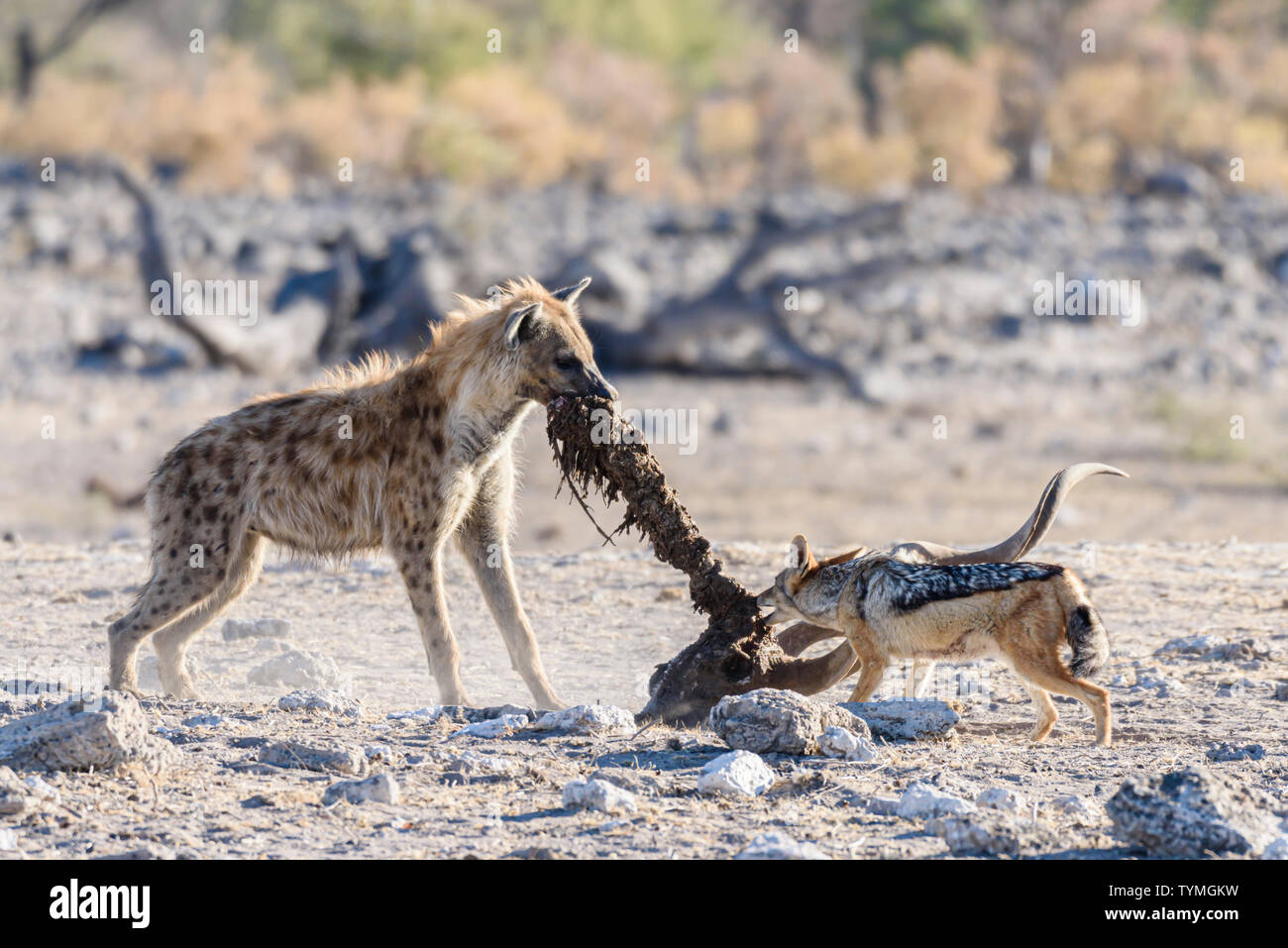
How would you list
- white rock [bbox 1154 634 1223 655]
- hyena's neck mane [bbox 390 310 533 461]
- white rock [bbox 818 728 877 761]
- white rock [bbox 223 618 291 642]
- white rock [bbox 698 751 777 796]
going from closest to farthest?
white rock [bbox 698 751 777 796] < white rock [bbox 818 728 877 761] < hyena's neck mane [bbox 390 310 533 461] < white rock [bbox 1154 634 1223 655] < white rock [bbox 223 618 291 642]

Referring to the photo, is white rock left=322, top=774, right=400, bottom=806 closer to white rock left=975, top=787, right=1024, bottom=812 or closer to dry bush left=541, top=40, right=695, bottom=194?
white rock left=975, top=787, right=1024, bottom=812

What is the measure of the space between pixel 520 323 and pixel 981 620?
2.36 metres

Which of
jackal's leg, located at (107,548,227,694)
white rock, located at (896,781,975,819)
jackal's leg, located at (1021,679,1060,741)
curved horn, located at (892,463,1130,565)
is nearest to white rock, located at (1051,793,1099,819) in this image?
white rock, located at (896,781,975,819)

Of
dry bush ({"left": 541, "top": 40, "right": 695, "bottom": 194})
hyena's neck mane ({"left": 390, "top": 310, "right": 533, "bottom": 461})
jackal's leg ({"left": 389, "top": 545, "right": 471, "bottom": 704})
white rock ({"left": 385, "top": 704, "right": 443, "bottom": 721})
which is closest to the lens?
white rock ({"left": 385, "top": 704, "right": 443, "bottom": 721})

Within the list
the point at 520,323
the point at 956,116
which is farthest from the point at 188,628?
the point at 956,116

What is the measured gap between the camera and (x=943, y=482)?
16078 millimetres

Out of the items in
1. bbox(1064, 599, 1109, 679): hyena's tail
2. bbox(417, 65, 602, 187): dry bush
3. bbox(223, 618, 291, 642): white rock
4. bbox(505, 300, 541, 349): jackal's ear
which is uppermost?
bbox(417, 65, 602, 187): dry bush

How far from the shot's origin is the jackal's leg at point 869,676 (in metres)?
7.07

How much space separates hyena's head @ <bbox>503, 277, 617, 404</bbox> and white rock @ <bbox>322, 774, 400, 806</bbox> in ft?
7.56

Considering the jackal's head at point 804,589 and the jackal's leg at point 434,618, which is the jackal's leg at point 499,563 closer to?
the jackal's leg at point 434,618

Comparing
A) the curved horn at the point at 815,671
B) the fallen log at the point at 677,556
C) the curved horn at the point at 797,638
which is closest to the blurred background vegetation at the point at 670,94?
the curved horn at the point at 797,638

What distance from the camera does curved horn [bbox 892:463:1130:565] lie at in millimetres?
7555

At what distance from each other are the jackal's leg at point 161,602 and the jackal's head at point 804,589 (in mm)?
2469
